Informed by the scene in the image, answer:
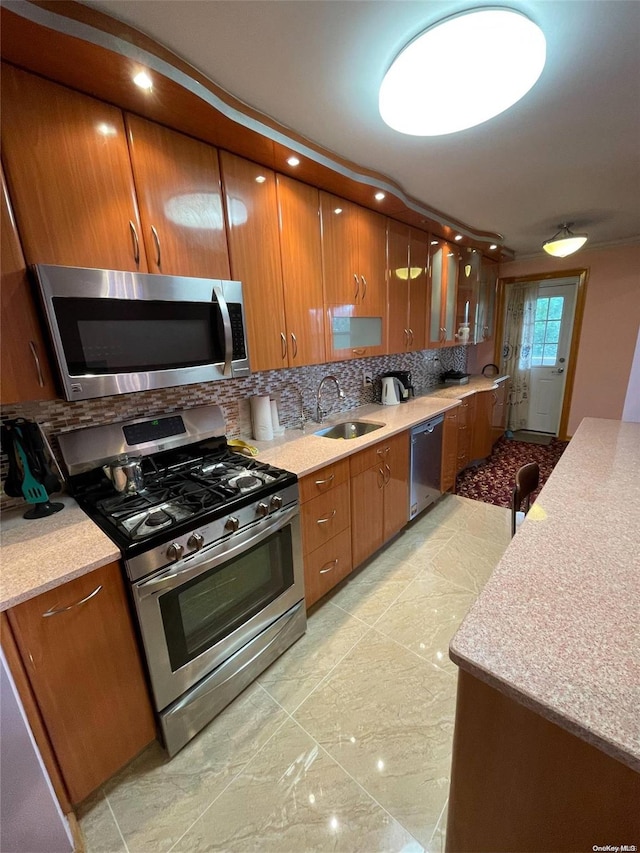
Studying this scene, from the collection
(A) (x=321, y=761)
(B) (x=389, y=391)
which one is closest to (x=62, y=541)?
Result: (A) (x=321, y=761)

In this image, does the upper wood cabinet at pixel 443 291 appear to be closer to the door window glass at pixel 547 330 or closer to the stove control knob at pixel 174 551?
the door window glass at pixel 547 330

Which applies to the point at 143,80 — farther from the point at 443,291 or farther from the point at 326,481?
the point at 443,291

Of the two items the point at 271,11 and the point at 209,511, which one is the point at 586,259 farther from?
the point at 209,511

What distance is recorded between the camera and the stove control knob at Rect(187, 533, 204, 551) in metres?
1.23

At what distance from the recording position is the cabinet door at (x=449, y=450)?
118 inches

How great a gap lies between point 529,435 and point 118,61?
545cm

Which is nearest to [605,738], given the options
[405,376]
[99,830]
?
[99,830]

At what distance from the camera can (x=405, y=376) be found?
3291mm

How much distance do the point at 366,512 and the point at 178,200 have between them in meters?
1.87

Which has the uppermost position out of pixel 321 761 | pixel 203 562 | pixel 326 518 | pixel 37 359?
pixel 37 359

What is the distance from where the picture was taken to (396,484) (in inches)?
95.7

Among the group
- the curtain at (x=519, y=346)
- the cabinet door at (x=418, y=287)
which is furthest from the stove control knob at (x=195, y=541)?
the curtain at (x=519, y=346)

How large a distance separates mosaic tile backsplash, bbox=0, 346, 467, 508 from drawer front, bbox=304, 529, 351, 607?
82cm

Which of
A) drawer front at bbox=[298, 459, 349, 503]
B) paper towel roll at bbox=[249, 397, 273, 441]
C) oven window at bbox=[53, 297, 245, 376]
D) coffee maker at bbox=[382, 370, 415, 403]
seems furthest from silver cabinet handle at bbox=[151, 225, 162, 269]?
coffee maker at bbox=[382, 370, 415, 403]
